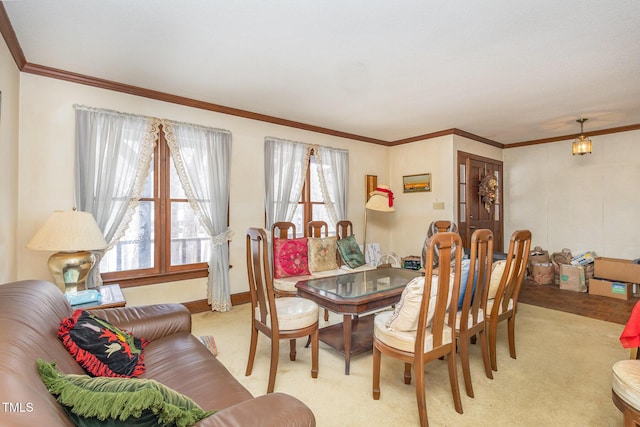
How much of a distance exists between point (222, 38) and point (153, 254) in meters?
2.40

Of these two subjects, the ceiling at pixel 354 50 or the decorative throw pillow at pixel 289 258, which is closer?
the ceiling at pixel 354 50

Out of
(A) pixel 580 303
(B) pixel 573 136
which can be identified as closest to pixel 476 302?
(A) pixel 580 303

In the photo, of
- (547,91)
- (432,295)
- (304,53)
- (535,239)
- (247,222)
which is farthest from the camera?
(535,239)

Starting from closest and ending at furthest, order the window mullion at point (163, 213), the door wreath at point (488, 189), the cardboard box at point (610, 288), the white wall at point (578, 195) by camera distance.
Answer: the window mullion at point (163, 213) < the cardboard box at point (610, 288) < the white wall at point (578, 195) < the door wreath at point (488, 189)

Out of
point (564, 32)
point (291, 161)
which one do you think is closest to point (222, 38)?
point (291, 161)

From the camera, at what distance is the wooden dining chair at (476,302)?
80.2 inches

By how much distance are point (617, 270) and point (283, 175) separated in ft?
16.5

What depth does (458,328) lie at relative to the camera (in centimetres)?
218

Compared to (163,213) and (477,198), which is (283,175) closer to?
(163,213)

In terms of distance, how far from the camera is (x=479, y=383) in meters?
2.27

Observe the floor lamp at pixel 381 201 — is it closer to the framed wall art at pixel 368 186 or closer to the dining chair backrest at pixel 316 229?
the framed wall art at pixel 368 186

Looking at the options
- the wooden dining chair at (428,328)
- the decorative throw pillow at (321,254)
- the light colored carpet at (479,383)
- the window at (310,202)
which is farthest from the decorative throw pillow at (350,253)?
the wooden dining chair at (428,328)

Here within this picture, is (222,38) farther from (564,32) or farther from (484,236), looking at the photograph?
(564,32)

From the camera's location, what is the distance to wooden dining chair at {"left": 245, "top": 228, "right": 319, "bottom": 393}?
6.98 feet
